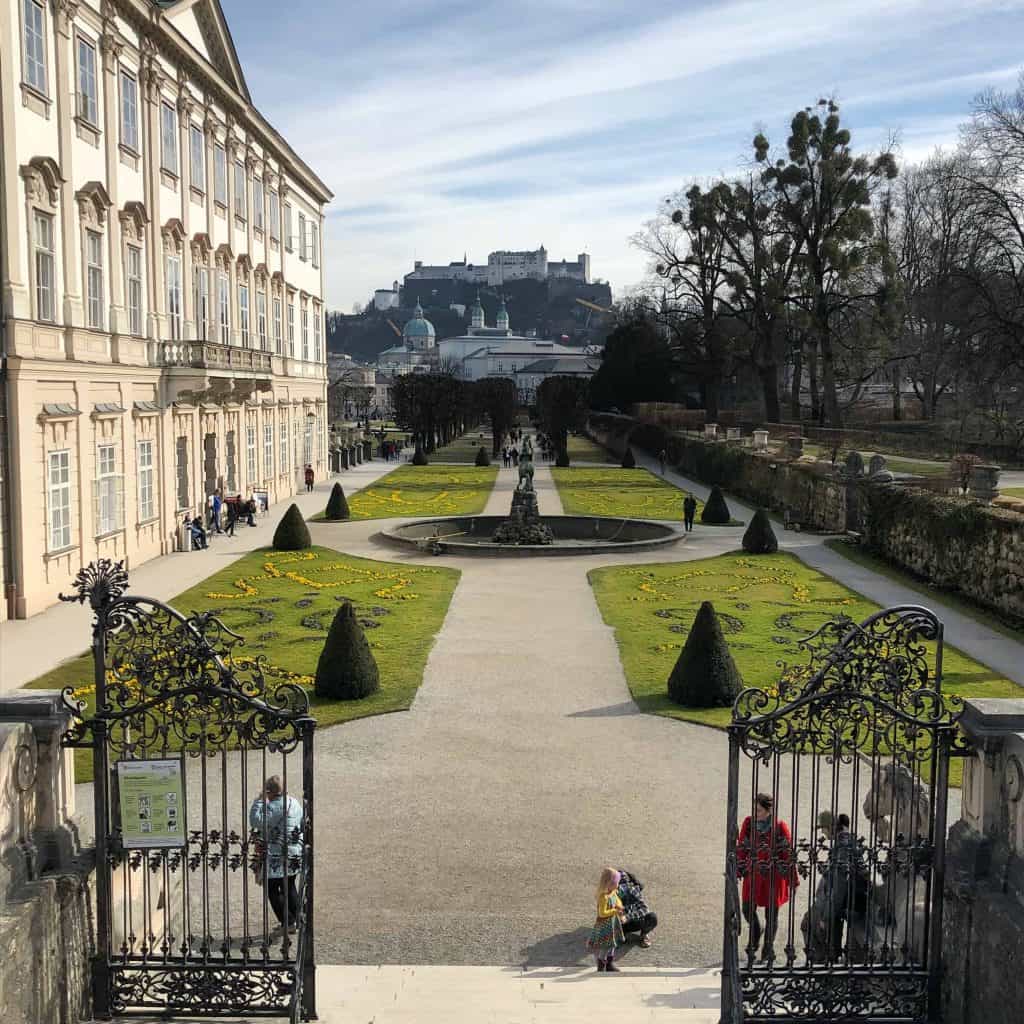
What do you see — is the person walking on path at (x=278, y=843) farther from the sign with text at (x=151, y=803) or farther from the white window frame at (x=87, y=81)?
the white window frame at (x=87, y=81)

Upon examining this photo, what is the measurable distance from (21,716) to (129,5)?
22678mm

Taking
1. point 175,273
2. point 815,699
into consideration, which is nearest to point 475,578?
point 175,273

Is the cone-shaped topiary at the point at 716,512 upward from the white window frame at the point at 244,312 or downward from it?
downward

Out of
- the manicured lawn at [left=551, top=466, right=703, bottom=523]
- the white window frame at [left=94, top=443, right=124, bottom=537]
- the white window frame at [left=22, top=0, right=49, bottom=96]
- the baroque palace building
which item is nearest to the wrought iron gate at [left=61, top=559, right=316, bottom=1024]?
the baroque palace building

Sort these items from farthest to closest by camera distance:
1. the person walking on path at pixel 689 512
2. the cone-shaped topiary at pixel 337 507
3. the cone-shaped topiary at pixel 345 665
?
the cone-shaped topiary at pixel 337 507 < the person walking on path at pixel 689 512 < the cone-shaped topiary at pixel 345 665

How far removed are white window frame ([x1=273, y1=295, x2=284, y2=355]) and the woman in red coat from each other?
36.9 metres

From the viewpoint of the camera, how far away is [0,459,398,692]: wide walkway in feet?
55.4

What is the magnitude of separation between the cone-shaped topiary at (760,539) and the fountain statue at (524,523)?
16.5ft

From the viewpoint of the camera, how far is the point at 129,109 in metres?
26.0

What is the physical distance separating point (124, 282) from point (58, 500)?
6120mm

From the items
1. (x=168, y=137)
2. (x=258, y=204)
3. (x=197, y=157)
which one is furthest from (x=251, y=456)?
(x=168, y=137)

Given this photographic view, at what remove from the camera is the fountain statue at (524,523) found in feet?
96.8

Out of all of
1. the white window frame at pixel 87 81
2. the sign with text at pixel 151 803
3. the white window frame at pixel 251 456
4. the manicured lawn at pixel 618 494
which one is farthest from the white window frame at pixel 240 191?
the sign with text at pixel 151 803

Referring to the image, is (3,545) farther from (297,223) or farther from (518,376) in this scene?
(518,376)
